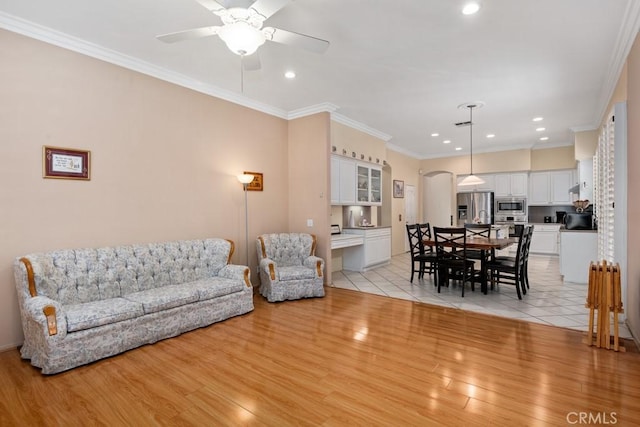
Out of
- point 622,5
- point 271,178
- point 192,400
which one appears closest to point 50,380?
point 192,400

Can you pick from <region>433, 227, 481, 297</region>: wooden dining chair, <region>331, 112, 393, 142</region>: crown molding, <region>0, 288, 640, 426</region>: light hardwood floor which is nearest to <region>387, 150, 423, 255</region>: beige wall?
<region>331, 112, 393, 142</region>: crown molding

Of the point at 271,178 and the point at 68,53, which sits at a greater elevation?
the point at 68,53

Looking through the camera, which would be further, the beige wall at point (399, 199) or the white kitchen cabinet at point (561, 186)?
the beige wall at point (399, 199)

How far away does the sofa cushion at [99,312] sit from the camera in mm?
2643

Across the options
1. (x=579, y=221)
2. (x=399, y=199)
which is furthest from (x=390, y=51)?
(x=399, y=199)

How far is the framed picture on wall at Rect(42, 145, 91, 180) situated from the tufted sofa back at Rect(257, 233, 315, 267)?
7.87 ft

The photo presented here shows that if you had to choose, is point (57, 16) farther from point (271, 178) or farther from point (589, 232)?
point (589, 232)

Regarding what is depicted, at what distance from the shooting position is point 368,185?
22.2 ft

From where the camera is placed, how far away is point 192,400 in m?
2.19

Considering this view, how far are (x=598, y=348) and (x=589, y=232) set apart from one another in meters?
2.91

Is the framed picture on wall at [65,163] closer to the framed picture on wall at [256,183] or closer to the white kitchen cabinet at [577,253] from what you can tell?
the framed picture on wall at [256,183]

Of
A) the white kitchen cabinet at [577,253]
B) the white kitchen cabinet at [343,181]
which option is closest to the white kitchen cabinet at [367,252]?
the white kitchen cabinet at [343,181]

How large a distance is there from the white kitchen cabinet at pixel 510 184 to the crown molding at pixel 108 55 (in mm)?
7056

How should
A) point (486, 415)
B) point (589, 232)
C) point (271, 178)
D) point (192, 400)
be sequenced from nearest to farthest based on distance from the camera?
point (486, 415)
point (192, 400)
point (589, 232)
point (271, 178)
